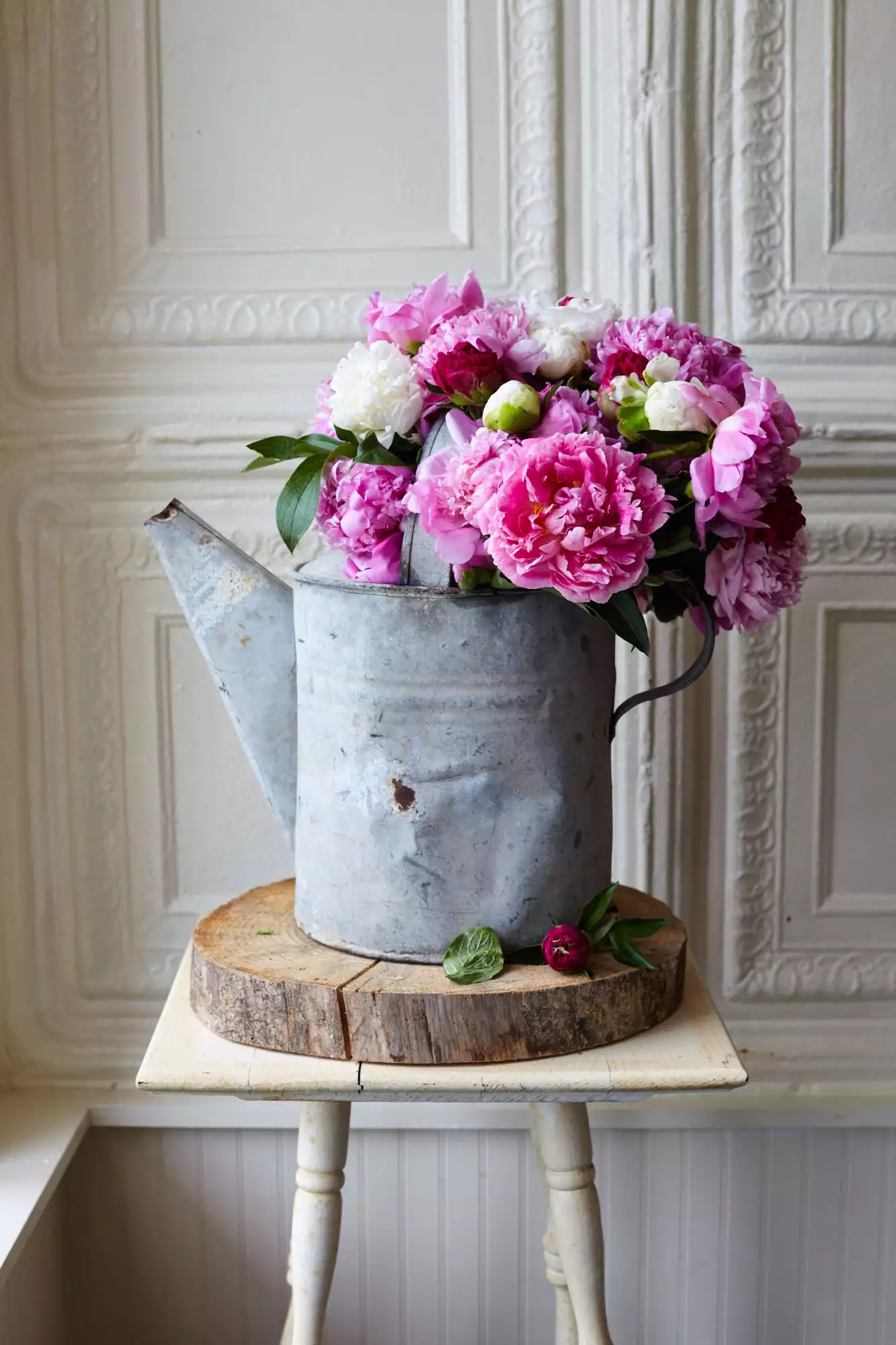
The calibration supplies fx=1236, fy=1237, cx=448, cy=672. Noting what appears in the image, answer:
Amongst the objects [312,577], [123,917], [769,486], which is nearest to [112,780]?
[123,917]

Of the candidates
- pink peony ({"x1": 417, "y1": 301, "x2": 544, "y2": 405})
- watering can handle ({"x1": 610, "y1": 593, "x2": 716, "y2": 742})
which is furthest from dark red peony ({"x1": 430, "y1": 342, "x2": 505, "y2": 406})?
watering can handle ({"x1": 610, "y1": 593, "x2": 716, "y2": 742})

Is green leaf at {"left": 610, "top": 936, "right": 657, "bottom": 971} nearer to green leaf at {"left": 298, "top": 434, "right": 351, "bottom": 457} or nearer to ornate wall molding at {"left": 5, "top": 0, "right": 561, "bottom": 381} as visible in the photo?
green leaf at {"left": 298, "top": 434, "right": 351, "bottom": 457}

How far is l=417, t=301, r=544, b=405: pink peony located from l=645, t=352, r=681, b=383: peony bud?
77 mm

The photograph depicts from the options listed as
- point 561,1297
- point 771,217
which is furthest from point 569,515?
point 561,1297

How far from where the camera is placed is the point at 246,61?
1305 millimetres

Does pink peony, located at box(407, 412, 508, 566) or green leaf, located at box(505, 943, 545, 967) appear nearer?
pink peony, located at box(407, 412, 508, 566)

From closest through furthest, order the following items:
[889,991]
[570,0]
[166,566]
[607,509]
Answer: [607,509] < [166,566] < [570,0] < [889,991]

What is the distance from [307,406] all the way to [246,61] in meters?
0.37

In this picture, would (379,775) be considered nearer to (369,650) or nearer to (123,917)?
(369,650)

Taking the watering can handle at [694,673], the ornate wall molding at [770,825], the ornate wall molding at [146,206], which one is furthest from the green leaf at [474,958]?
the ornate wall molding at [146,206]

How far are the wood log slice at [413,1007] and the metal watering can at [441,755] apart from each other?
43 mm

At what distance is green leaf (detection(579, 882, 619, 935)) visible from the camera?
3.00 feet

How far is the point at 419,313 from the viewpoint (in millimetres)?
888

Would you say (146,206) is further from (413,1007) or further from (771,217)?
(413,1007)
